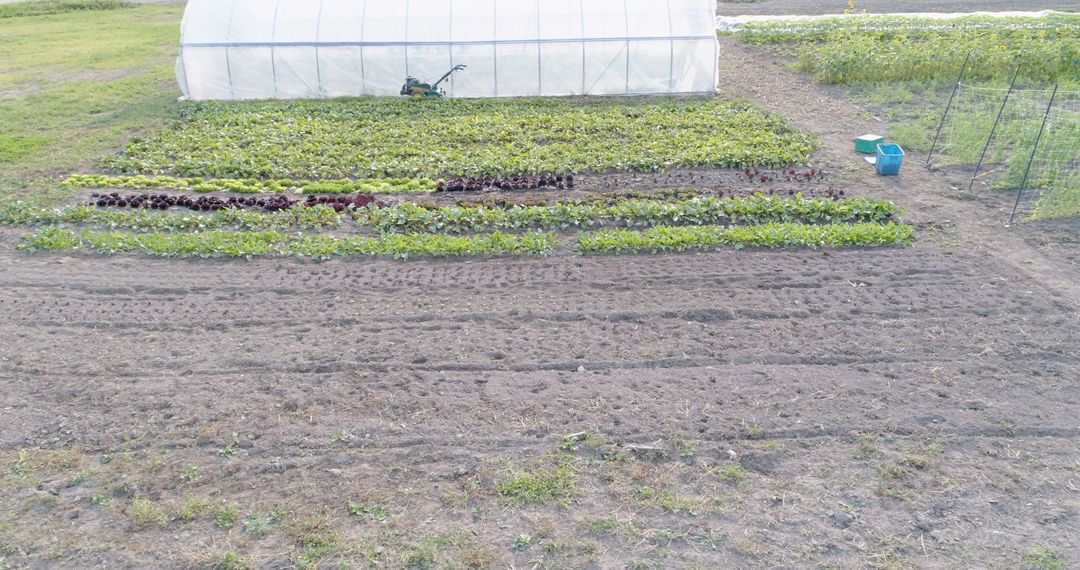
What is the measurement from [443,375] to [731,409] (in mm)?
3097

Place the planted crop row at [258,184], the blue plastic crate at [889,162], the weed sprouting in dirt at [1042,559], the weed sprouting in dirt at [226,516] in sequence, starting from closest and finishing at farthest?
the weed sprouting in dirt at [1042,559] → the weed sprouting in dirt at [226,516] → the planted crop row at [258,184] → the blue plastic crate at [889,162]

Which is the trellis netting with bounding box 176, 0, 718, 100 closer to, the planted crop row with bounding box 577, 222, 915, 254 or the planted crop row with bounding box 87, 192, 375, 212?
the planted crop row with bounding box 87, 192, 375, 212

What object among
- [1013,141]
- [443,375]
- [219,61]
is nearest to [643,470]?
[443,375]

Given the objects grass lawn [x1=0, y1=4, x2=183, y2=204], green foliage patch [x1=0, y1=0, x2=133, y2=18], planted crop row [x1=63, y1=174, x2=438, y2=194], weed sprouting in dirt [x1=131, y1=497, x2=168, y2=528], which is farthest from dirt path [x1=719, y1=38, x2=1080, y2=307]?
green foliage patch [x1=0, y1=0, x2=133, y2=18]

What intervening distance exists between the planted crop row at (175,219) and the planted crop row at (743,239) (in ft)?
14.4

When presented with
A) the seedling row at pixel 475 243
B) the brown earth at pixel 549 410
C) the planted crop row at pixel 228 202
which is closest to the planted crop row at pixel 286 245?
the seedling row at pixel 475 243

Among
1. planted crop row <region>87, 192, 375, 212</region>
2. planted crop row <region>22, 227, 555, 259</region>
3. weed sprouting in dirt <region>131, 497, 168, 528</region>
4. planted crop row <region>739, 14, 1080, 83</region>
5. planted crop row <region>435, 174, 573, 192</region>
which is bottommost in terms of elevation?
weed sprouting in dirt <region>131, 497, 168, 528</region>

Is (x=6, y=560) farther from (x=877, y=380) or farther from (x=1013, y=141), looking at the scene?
(x=1013, y=141)

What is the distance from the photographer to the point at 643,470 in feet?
22.9

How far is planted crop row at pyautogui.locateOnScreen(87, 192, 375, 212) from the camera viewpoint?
41.6ft

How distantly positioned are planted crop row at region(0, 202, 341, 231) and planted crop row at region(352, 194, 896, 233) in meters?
0.74

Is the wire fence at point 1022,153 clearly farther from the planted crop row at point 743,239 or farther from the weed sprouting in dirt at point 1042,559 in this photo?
the weed sprouting in dirt at point 1042,559

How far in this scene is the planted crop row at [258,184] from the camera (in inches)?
535

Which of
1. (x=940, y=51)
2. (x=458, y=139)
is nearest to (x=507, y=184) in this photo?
(x=458, y=139)
